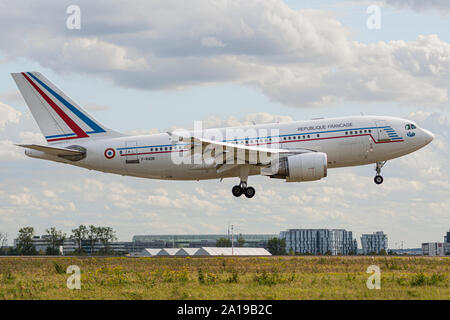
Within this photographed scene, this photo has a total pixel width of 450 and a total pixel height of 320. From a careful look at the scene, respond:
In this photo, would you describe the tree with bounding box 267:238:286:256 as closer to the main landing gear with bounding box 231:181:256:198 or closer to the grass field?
the main landing gear with bounding box 231:181:256:198

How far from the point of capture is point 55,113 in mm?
51031

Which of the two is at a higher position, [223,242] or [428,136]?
[428,136]

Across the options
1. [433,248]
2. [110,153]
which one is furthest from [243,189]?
[433,248]

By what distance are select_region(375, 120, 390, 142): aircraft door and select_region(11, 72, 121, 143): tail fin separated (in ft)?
63.5

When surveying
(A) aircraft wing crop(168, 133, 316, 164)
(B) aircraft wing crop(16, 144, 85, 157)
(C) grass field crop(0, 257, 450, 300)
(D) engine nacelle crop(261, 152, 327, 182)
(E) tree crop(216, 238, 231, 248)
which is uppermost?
(B) aircraft wing crop(16, 144, 85, 157)

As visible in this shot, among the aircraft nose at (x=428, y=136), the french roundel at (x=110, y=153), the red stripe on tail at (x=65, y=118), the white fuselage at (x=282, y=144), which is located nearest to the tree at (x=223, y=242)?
the red stripe on tail at (x=65, y=118)

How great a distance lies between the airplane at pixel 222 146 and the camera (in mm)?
45875

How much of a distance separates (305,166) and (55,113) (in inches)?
778

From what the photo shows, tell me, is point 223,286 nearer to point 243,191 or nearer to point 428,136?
point 243,191

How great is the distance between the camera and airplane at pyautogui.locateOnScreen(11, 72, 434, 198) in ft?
151

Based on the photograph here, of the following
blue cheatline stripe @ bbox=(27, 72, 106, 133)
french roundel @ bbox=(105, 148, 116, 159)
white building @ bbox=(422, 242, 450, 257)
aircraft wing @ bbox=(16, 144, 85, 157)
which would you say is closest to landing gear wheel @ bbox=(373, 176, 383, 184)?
french roundel @ bbox=(105, 148, 116, 159)

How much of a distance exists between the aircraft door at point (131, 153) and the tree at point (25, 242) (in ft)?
226
